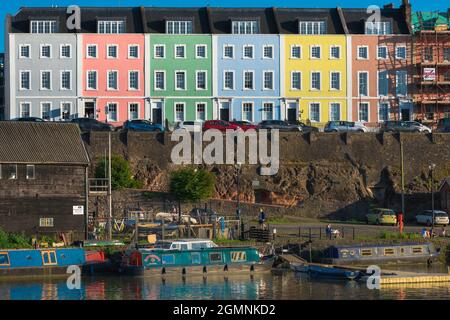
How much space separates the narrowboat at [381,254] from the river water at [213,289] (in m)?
3.99

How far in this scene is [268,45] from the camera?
89.3 metres

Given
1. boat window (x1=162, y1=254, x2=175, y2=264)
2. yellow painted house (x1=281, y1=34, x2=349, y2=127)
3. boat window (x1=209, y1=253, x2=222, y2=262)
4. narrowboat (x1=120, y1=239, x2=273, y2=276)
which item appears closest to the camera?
narrowboat (x1=120, y1=239, x2=273, y2=276)

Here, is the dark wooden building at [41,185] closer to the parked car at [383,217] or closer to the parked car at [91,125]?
the parked car at [91,125]

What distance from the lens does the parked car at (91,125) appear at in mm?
79062

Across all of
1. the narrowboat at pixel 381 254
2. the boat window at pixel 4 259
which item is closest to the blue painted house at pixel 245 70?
the narrowboat at pixel 381 254

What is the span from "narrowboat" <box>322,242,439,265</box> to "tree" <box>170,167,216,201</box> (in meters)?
12.4

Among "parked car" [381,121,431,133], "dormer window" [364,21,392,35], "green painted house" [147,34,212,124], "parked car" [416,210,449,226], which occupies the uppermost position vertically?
"dormer window" [364,21,392,35]

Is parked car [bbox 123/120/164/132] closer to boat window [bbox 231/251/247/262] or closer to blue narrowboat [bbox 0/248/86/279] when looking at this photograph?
boat window [bbox 231/251/247/262]

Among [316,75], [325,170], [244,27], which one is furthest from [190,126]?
[316,75]

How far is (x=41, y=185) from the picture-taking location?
2388 inches

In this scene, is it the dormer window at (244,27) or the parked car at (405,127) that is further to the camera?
the dormer window at (244,27)

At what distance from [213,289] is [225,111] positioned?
38.0 metres

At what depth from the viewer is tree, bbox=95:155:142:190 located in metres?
72.0

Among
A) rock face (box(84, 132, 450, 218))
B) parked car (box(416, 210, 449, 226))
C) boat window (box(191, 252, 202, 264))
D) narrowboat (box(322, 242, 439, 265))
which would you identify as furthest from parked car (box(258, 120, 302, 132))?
boat window (box(191, 252, 202, 264))
